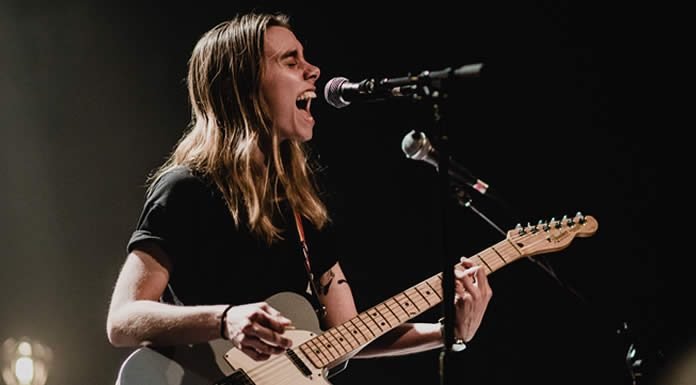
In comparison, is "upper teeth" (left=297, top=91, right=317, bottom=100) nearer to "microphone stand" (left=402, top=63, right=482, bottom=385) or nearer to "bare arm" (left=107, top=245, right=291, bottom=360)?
"bare arm" (left=107, top=245, right=291, bottom=360)

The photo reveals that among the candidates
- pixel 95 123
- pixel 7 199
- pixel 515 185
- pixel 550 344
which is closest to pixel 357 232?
pixel 515 185

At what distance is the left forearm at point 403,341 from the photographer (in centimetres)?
254

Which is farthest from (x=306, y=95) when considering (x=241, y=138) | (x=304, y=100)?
(x=241, y=138)

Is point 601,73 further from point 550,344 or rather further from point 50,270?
point 50,270

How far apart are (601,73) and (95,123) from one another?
8.13 ft

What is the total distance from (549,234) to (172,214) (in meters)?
1.34

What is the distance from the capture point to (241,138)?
2.51 m

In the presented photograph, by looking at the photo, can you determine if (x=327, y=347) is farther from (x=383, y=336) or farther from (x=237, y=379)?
(x=383, y=336)

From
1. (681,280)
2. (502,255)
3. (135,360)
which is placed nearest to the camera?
(135,360)

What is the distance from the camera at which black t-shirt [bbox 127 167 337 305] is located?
2.14 meters

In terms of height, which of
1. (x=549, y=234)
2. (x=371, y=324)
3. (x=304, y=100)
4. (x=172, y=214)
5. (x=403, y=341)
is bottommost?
(x=403, y=341)

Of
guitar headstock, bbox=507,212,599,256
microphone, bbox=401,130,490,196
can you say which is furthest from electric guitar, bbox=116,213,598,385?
microphone, bbox=401,130,490,196

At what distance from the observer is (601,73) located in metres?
3.61

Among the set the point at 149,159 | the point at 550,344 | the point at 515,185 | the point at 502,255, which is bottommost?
the point at 550,344
